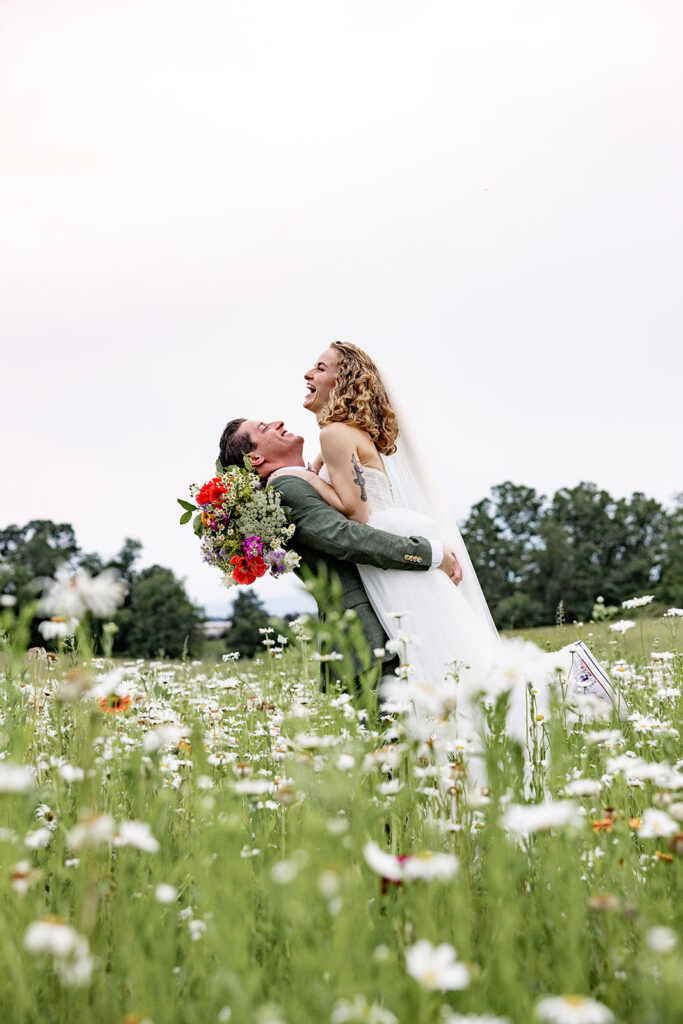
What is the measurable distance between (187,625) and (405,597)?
37.1 metres

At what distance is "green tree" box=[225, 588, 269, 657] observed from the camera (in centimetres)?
3656

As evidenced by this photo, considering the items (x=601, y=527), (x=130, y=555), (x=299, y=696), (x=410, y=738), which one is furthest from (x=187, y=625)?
(x=410, y=738)

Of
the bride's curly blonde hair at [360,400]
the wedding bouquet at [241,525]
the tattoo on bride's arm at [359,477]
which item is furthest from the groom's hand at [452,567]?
the wedding bouquet at [241,525]

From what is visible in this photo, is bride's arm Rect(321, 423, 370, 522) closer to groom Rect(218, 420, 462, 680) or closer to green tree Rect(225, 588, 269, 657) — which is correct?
groom Rect(218, 420, 462, 680)

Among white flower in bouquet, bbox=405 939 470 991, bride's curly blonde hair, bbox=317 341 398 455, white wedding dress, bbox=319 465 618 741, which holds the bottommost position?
white flower in bouquet, bbox=405 939 470 991

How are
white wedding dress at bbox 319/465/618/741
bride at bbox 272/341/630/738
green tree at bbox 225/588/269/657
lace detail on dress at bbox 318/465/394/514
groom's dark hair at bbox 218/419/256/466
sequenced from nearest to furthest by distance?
white wedding dress at bbox 319/465/618/741
bride at bbox 272/341/630/738
lace detail on dress at bbox 318/465/394/514
groom's dark hair at bbox 218/419/256/466
green tree at bbox 225/588/269/657

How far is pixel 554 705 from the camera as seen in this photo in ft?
7.75

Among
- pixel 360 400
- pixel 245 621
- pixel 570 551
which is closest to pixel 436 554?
pixel 360 400

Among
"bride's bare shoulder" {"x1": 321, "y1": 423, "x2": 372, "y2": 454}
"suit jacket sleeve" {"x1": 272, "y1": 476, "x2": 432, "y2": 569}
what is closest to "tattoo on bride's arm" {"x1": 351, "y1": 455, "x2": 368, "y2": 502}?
"bride's bare shoulder" {"x1": 321, "y1": 423, "x2": 372, "y2": 454}

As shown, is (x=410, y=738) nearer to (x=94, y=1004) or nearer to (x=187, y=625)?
(x=94, y=1004)

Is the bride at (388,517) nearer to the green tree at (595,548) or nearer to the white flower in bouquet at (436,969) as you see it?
the white flower in bouquet at (436,969)

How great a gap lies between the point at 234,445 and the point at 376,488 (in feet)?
3.05

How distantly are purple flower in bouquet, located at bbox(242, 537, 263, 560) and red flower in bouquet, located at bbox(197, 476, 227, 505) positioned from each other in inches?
12.7

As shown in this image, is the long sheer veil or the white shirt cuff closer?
the white shirt cuff
